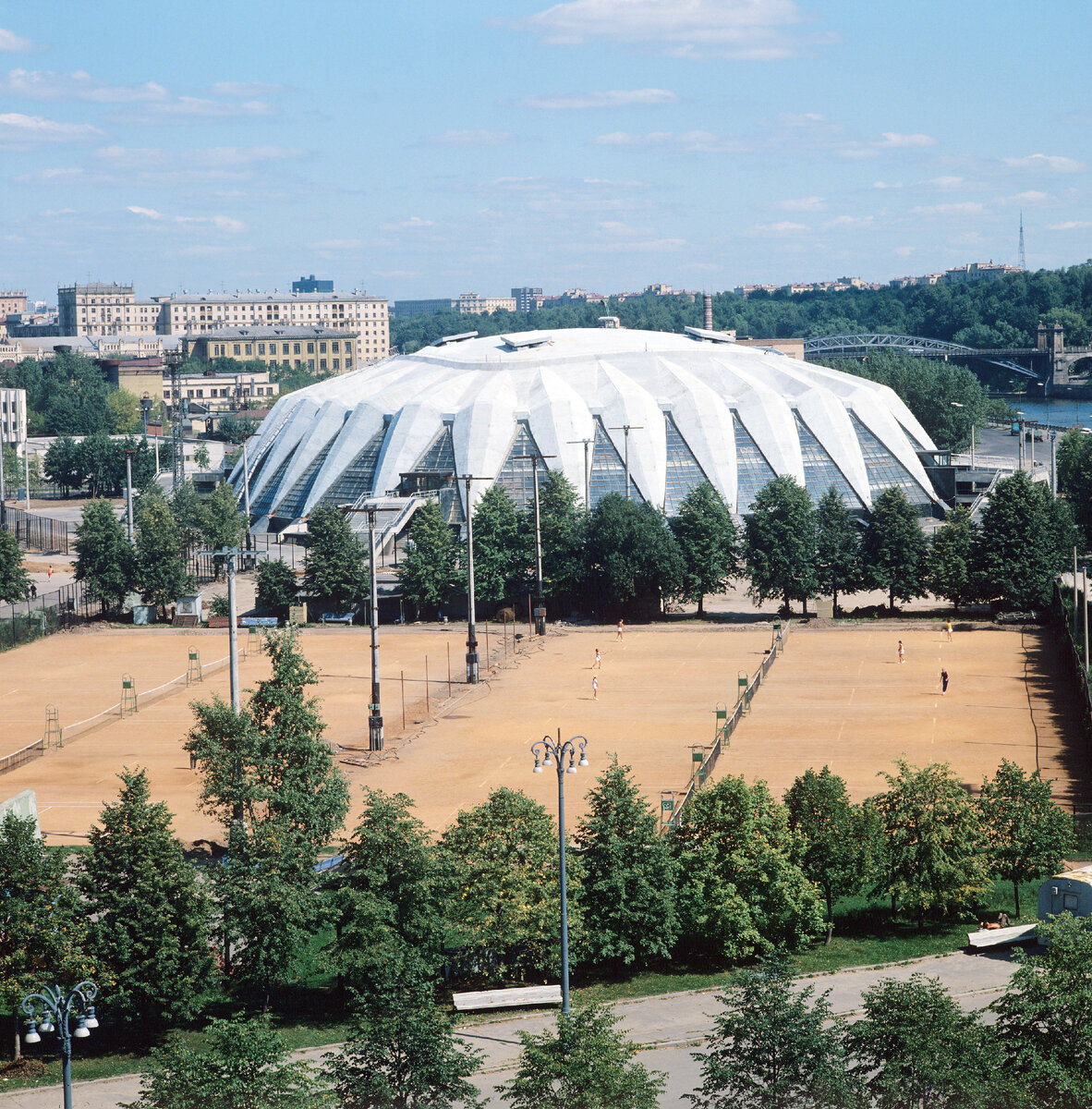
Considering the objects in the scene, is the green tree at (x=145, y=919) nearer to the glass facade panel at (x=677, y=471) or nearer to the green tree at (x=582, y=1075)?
the green tree at (x=582, y=1075)

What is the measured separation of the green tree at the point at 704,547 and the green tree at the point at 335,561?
15416 millimetres

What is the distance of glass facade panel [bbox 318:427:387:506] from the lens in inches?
3691

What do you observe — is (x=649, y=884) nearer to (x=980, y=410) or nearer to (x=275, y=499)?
(x=275, y=499)

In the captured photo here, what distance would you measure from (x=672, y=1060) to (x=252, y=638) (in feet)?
156

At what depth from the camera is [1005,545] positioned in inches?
2790

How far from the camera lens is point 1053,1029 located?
72.2 ft

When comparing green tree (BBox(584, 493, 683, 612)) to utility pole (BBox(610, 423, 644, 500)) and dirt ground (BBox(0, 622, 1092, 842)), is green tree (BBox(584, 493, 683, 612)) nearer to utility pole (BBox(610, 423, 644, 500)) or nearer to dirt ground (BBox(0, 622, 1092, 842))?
dirt ground (BBox(0, 622, 1092, 842))

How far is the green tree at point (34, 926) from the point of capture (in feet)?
90.6

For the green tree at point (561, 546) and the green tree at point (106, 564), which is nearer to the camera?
the green tree at point (561, 546)

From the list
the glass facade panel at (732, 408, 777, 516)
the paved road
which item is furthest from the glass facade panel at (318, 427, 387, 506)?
the paved road

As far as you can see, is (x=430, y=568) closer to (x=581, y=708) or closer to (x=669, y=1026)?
(x=581, y=708)

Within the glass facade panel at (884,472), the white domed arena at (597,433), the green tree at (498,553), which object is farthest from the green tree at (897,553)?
the glass facade panel at (884,472)

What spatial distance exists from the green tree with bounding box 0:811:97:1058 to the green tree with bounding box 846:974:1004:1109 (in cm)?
1361

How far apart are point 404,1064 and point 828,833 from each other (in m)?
13.1
